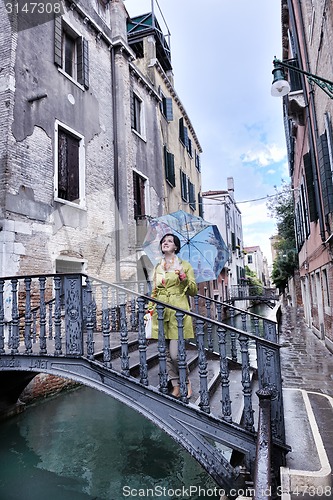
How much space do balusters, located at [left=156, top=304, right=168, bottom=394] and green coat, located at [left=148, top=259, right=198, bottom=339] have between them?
0.62 ft

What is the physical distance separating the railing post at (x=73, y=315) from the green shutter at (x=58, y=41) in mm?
7122

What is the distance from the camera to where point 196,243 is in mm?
7312

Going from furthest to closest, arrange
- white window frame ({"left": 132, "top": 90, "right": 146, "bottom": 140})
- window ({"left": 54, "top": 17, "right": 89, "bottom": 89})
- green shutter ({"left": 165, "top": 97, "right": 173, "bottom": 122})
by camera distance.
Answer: green shutter ({"left": 165, "top": 97, "right": 173, "bottom": 122}), white window frame ({"left": 132, "top": 90, "right": 146, "bottom": 140}), window ({"left": 54, "top": 17, "right": 89, "bottom": 89})

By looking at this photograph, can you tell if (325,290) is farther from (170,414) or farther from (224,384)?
(170,414)

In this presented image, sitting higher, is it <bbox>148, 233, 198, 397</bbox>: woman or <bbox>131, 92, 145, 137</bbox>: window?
<bbox>131, 92, 145, 137</bbox>: window

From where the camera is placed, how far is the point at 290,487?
2594mm

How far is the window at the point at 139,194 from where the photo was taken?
11.5 m

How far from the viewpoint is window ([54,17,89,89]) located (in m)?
9.20

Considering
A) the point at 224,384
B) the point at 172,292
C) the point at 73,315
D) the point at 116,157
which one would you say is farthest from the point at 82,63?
the point at 224,384

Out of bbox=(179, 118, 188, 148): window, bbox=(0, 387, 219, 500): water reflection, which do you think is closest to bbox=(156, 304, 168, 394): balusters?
bbox=(0, 387, 219, 500): water reflection

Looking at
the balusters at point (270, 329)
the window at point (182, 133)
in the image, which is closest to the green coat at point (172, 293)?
the balusters at point (270, 329)

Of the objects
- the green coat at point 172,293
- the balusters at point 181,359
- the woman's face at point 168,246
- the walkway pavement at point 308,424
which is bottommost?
the walkway pavement at point 308,424

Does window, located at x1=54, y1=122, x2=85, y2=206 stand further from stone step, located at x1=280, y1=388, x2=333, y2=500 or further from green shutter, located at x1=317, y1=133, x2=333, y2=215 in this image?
stone step, located at x1=280, y1=388, x2=333, y2=500

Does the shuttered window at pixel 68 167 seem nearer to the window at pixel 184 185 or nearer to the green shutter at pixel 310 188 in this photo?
the green shutter at pixel 310 188
